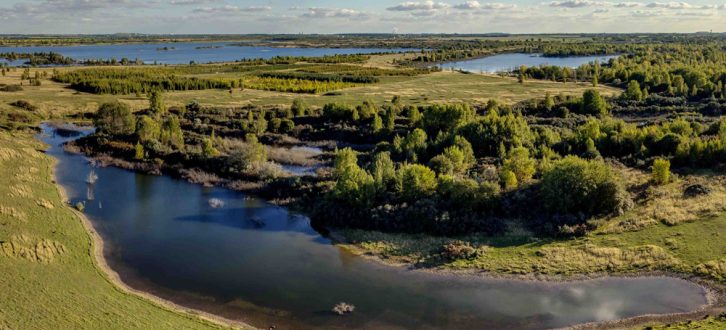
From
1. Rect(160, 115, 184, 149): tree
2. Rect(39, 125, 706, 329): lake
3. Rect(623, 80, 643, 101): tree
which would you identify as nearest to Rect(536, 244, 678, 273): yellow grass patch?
Rect(39, 125, 706, 329): lake

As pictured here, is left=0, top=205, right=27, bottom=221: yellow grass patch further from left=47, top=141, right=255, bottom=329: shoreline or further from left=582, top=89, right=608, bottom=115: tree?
left=582, top=89, right=608, bottom=115: tree

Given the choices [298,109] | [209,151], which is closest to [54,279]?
[209,151]

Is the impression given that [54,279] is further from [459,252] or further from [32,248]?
[459,252]

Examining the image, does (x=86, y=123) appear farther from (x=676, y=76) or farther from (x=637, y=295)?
(x=676, y=76)

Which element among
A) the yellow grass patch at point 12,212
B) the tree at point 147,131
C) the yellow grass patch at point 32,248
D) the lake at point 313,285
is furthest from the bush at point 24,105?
the yellow grass patch at point 32,248

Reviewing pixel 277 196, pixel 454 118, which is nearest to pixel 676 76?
pixel 454 118
